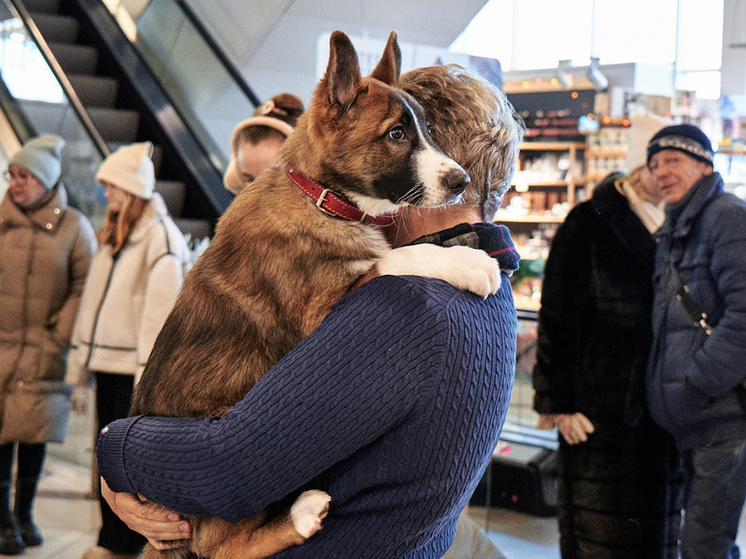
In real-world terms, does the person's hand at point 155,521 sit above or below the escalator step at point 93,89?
below

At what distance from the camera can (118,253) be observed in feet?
11.4

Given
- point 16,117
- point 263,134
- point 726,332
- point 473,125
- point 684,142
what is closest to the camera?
point 473,125

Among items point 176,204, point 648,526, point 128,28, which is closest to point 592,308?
point 648,526

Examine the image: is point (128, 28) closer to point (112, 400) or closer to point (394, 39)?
point (112, 400)

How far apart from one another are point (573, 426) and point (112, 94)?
5743 millimetres

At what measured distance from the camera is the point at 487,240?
123 cm

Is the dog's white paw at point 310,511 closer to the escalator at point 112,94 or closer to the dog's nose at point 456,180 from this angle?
the dog's nose at point 456,180

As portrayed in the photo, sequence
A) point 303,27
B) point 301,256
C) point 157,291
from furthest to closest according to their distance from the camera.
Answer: point 303,27 → point 157,291 → point 301,256

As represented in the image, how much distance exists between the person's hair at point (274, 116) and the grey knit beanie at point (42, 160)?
1608mm

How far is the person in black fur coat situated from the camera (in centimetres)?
258

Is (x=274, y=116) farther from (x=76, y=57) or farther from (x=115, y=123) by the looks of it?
(x=76, y=57)

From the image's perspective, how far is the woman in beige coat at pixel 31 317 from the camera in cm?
364

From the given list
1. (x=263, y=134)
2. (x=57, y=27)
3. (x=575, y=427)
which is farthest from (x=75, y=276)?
(x=57, y=27)

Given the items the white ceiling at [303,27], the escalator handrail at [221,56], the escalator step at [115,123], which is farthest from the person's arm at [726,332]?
the escalator step at [115,123]
